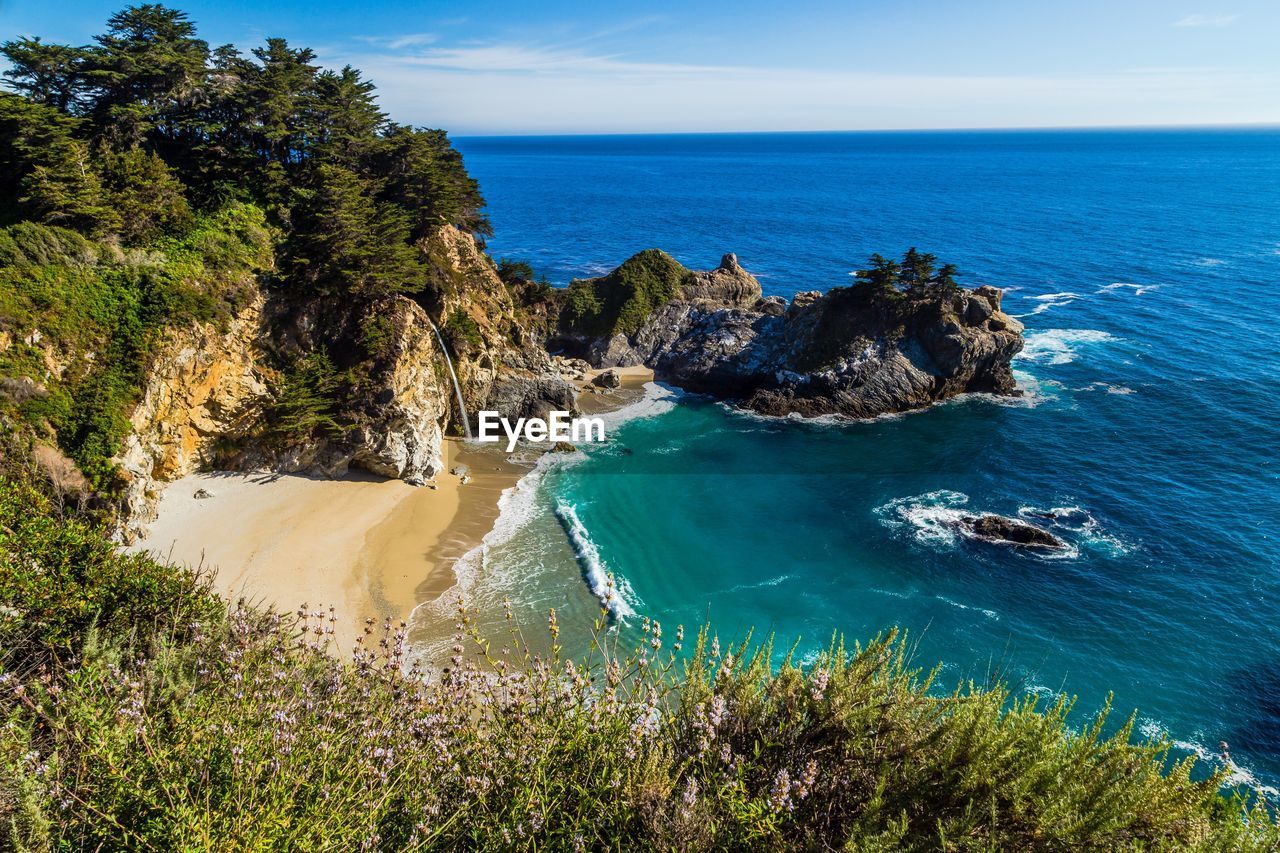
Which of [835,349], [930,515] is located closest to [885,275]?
[835,349]

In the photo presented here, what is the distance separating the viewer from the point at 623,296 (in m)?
53.8

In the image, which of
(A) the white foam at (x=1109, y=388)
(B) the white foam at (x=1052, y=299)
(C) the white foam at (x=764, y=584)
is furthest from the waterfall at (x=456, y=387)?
(B) the white foam at (x=1052, y=299)

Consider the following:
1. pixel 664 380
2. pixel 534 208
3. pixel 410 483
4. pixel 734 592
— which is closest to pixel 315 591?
pixel 410 483

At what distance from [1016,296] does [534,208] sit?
87292mm

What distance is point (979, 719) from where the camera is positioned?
8648 mm

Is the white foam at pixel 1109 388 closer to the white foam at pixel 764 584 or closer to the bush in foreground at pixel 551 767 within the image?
the white foam at pixel 764 584

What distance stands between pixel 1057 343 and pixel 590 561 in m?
45.4

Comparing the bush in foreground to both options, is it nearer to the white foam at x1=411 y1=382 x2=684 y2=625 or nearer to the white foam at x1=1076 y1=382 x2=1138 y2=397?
the white foam at x1=411 y1=382 x2=684 y2=625

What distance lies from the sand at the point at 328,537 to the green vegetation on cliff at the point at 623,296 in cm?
2420

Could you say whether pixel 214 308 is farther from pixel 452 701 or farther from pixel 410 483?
pixel 452 701

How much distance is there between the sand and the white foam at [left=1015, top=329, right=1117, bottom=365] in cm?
4299

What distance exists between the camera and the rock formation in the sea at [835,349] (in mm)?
42797

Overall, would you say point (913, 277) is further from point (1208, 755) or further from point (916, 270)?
Result: point (1208, 755)

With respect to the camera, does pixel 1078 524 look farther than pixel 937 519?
No
